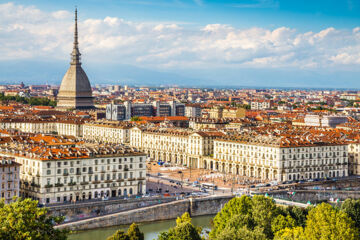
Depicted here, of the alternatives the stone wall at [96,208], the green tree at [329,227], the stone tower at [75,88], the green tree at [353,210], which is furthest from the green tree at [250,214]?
the stone tower at [75,88]

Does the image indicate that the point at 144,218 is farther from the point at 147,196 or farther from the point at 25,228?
the point at 25,228

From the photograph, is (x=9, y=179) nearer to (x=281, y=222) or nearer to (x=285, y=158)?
(x=281, y=222)

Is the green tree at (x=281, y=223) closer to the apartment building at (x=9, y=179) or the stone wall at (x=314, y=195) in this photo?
the stone wall at (x=314, y=195)

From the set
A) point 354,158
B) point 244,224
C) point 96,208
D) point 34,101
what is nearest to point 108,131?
point 354,158

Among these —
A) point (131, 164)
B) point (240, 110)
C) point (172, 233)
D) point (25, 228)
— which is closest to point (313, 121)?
point (240, 110)

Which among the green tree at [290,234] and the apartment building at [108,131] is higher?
→ the apartment building at [108,131]

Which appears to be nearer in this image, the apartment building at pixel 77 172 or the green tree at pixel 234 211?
the green tree at pixel 234 211
